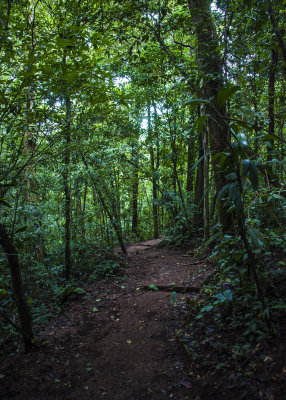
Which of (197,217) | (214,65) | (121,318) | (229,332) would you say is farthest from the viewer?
(197,217)

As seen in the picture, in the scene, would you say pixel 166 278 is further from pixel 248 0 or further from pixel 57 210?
pixel 248 0

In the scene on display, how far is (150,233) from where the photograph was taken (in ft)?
41.8

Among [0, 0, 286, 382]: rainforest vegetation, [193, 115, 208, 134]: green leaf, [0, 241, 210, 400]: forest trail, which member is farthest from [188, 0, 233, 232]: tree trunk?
[193, 115, 208, 134]: green leaf

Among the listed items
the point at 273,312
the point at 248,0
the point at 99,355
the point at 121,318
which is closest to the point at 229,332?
the point at 273,312

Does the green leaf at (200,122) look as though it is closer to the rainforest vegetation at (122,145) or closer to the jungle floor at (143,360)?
the rainforest vegetation at (122,145)

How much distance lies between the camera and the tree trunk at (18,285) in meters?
2.50

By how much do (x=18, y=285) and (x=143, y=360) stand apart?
153 centimetres

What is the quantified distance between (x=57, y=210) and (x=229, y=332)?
12.8 feet

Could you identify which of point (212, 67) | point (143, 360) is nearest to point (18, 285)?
point (143, 360)

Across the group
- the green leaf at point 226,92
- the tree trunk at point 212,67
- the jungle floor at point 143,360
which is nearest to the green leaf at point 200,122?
the green leaf at point 226,92

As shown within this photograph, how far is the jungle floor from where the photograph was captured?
1.94 metres

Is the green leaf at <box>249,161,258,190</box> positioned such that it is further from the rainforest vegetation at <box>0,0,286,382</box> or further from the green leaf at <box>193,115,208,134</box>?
the green leaf at <box>193,115,208,134</box>

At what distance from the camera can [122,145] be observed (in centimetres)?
659

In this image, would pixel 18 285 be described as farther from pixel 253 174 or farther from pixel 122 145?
pixel 122 145
